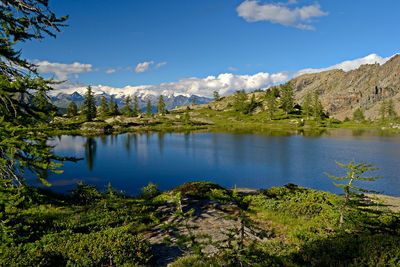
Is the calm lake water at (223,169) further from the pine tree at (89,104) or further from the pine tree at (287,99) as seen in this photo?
the pine tree at (287,99)

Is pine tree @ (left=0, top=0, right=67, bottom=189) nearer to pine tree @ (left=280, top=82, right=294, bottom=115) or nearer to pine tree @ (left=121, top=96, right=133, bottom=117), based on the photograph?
pine tree @ (left=121, top=96, right=133, bottom=117)

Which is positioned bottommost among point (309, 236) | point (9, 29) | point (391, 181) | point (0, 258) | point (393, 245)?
point (391, 181)

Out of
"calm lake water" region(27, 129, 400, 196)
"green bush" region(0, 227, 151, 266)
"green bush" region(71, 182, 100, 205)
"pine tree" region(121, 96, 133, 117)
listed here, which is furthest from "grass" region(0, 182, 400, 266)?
"pine tree" region(121, 96, 133, 117)

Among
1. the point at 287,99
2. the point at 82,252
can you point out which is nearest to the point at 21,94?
the point at 82,252

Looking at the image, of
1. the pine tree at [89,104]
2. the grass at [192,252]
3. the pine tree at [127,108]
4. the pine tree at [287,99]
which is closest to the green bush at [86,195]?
the grass at [192,252]

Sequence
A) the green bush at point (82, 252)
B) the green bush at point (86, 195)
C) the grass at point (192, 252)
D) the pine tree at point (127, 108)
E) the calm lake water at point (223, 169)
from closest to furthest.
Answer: the grass at point (192, 252) < the green bush at point (82, 252) < the green bush at point (86, 195) < the calm lake water at point (223, 169) < the pine tree at point (127, 108)

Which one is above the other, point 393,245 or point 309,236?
point 393,245

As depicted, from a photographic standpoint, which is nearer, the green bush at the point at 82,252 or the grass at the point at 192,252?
the grass at the point at 192,252

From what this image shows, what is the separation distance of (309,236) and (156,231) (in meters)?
8.98

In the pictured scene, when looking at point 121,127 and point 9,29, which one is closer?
point 9,29

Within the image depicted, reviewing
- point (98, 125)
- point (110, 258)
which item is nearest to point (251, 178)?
point (110, 258)

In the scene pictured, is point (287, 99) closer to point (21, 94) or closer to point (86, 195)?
point (86, 195)

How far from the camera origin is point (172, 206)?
1808cm

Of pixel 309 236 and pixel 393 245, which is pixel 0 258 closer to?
pixel 309 236
